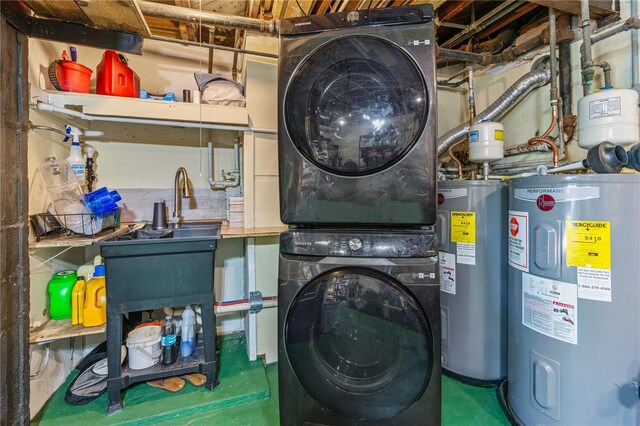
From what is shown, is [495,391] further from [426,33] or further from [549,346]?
[426,33]

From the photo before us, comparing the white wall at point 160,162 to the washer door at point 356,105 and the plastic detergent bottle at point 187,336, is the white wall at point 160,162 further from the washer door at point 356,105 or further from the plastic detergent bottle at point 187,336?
the washer door at point 356,105

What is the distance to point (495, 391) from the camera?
164 cm

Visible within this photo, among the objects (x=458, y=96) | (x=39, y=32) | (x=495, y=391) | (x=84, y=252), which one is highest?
(x=458, y=96)

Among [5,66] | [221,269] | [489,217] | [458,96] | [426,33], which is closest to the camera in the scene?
[426,33]

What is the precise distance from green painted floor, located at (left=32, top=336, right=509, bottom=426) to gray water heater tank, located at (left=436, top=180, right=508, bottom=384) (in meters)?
0.15

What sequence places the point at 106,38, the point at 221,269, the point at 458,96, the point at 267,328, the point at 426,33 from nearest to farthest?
the point at 426,33 < the point at 106,38 < the point at 267,328 < the point at 221,269 < the point at 458,96

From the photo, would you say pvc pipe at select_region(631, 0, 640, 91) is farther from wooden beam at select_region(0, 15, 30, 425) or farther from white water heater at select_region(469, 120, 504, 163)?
wooden beam at select_region(0, 15, 30, 425)

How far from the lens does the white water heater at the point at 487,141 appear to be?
1637 mm

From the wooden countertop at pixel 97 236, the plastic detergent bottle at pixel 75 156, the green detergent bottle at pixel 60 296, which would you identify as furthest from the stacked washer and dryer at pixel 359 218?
the plastic detergent bottle at pixel 75 156

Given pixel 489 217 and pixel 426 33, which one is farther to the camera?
pixel 489 217

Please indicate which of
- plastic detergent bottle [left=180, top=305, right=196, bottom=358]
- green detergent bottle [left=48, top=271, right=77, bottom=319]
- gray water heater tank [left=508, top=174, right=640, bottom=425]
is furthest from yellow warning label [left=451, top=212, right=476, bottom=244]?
green detergent bottle [left=48, top=271, right=77, bottom=319]

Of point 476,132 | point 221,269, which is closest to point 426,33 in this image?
point 476,132

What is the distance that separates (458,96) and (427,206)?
233 cm

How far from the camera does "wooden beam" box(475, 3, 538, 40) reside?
1956 mm
